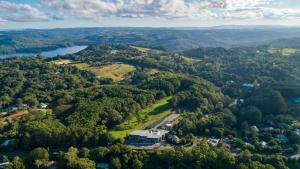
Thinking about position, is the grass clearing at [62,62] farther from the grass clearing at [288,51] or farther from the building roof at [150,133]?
the grass clearing at [288,51]

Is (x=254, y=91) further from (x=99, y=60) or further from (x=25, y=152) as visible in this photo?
(x=99, y=60)

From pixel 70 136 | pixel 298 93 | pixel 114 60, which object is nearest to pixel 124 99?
pixel 70 136

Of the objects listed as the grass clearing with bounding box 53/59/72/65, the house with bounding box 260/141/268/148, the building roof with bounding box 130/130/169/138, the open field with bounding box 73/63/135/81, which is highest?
the grass clearing with bounding box 53/59/72/65

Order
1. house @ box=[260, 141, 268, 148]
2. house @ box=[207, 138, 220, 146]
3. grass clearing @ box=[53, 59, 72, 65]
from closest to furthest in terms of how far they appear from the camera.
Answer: house @ box=[260, 141, 268, 148], house @ box=[207, 138, 220, 146], grass clearing @ box=[53, 59, 72, 65]

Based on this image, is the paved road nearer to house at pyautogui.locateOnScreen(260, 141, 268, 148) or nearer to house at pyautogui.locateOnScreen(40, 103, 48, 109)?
house at pyautogui.locateOnScreen(260, 141, 268, 148)

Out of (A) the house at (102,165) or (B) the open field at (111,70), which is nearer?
(A) the house at (102,165)

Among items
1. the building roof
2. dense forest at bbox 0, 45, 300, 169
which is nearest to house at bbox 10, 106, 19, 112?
dense forest at bbox 0, 45, 300, 169

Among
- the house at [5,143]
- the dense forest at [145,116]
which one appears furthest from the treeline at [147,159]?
the house at [5,143]
